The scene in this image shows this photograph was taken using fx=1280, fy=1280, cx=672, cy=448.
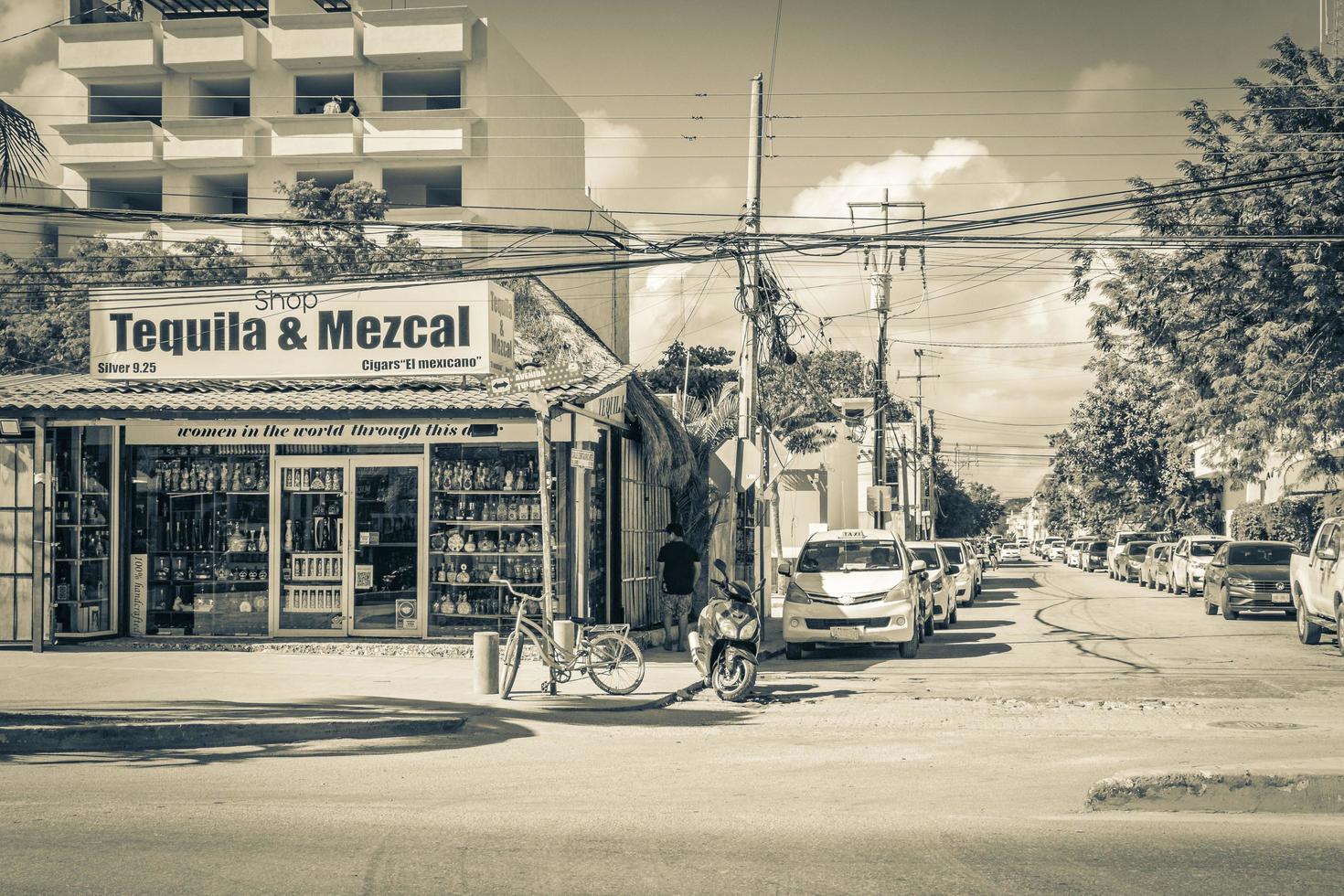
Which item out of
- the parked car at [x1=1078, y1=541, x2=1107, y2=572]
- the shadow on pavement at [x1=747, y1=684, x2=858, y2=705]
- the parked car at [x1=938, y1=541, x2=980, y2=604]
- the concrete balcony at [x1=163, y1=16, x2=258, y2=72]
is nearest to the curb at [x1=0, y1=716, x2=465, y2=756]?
the shadow on pavement at [x1=747, y1=684, x2=858, y2=705]

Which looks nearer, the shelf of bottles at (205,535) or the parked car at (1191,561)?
the shelf of bottles at (205,535)

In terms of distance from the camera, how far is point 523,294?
3428 centimetres

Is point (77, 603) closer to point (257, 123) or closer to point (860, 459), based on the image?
point (257, 123)

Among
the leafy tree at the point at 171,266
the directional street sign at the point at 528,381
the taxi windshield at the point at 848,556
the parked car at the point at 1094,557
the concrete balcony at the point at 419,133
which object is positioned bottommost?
the parked car at the point at 1094,557

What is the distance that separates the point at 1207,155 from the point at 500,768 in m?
19.7

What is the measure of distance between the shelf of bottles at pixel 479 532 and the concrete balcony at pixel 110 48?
129 feet

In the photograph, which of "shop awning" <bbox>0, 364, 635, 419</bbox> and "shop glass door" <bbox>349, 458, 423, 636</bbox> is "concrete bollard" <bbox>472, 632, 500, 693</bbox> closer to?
"shop awning" <bbox>0, 364, 635, 419</bbox>

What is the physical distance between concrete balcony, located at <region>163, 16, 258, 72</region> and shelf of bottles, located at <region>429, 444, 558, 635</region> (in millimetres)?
37292

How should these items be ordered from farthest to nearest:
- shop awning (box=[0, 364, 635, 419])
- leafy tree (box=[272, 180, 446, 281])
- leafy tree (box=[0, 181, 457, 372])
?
1. leafy tree (box=[0, 181, 457, 372])
2. leafy tree (box=[272, 180, 446, 281])
3. shop awning (box=[0, 364, 635, 419])

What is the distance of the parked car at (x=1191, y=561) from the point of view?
35.7 meters

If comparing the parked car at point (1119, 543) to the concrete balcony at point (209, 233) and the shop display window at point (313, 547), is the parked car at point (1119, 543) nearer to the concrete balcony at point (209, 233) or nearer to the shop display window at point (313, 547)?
the concrete balcony at point (209, 233)

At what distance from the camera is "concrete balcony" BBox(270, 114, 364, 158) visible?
1921 inches

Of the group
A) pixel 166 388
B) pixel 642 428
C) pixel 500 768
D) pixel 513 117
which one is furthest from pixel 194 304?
pixel 513 117

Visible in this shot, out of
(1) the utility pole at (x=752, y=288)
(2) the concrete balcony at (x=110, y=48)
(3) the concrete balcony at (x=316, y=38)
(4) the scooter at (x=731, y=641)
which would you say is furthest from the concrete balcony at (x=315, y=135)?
(4) the scooter at (x=731, y=641)
